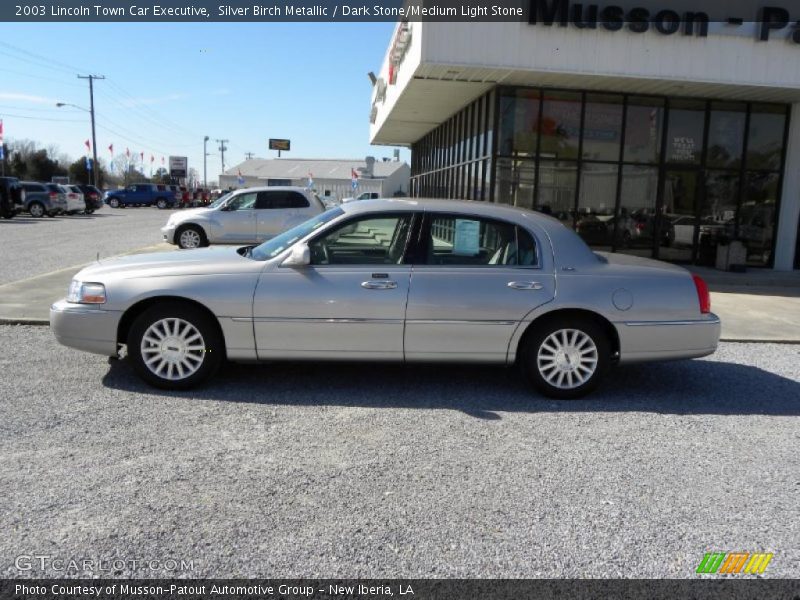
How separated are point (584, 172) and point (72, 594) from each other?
13618 millimetres

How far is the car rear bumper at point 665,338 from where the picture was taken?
535cm

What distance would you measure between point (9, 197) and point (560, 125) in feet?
79.8

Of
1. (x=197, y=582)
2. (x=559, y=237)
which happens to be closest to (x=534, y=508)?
(x=197, y=582)

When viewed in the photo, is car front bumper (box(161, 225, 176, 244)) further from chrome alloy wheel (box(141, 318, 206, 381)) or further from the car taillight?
the car taillight

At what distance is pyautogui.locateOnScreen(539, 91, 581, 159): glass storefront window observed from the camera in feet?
46.4

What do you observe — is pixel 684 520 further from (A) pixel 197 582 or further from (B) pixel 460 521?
(A) pixel 197 582

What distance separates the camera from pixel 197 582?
2.73 meters

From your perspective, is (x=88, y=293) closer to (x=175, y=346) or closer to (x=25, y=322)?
(x=175, y=346)

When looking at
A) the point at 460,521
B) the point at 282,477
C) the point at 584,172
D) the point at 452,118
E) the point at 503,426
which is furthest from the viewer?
the point at 452,118

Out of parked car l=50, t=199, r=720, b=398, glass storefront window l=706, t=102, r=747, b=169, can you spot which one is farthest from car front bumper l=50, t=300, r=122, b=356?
glass storefront window l=706, t=102, r=747, b=169

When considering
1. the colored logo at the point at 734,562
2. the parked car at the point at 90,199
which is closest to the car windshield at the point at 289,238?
the colored logo at the point at 734,562

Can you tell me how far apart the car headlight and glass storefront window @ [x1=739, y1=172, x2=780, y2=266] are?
14368 mm

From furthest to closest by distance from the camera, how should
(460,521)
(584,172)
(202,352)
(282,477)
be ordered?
(584,172), (202,352), (282,477), (460,521)

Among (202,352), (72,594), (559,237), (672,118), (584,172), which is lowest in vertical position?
(72,594)
